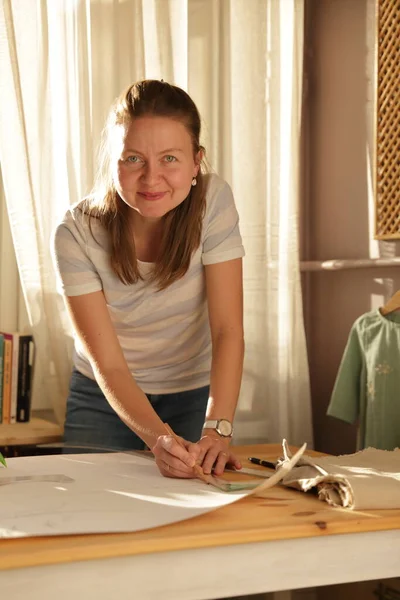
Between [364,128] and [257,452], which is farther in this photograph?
[364,128]

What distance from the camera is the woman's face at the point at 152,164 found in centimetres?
159

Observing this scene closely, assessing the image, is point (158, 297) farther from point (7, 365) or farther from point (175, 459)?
point (7, 365)

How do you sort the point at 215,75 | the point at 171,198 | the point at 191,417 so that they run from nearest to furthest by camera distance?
the point at 171,198
the point at 191,417
the point at 215,75

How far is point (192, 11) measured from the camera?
274cm

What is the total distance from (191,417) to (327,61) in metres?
1.40

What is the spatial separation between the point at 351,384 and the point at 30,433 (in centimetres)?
90

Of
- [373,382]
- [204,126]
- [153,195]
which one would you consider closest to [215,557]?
[153,195]

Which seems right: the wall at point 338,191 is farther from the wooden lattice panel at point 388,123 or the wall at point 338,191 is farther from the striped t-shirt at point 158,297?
the striped t-shirt at point 158,297

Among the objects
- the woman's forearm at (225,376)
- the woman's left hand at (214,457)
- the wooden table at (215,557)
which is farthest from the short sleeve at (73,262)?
the wooden table at (215,557)

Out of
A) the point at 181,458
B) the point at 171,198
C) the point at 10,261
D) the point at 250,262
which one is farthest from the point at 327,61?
the point at 181,458

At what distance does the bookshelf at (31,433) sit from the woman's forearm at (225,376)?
838 millimetres

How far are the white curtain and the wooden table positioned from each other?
59.9 inches

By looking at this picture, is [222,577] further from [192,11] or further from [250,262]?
[192,11]

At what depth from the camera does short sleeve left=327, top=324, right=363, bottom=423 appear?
90.7 inches
